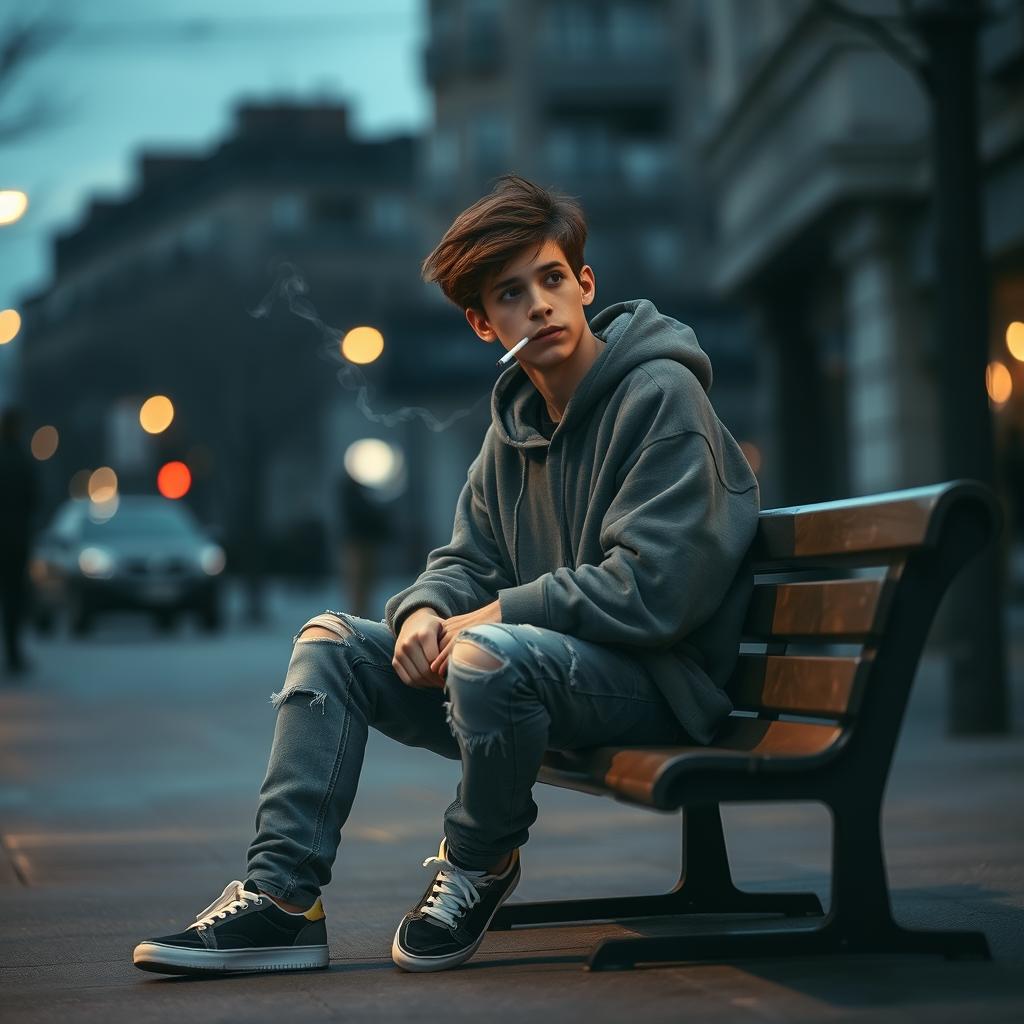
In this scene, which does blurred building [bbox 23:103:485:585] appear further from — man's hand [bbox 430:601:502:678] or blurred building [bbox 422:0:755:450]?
man's hand [bbox 430:601:502:678]

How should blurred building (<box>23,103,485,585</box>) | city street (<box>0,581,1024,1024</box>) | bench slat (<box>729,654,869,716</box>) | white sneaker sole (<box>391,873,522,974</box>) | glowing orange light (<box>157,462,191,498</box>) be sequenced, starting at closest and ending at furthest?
1. city street (<box>0,581,1024,1024</box>)
2. bench slat (<box>729,654,869,716</box>)
3. white sneaker sole (<box>391,873,522,974</box>)
4. glowing orange light (<box>157,462,191,498</box>)
5. blurred building (<box>23,103,485,585</box>)

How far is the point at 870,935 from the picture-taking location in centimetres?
386

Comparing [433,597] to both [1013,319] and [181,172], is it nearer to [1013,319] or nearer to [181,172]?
[1013,319]

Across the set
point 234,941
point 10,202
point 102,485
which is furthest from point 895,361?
point 102,485

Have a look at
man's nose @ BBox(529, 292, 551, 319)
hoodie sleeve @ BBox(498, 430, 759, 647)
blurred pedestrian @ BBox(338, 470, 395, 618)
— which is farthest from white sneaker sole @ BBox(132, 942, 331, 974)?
blurred pedestrian @ BBox(338, 470, 395, 618)

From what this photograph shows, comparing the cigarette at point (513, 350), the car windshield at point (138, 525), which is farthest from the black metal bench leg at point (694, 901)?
the car windshield at point (138, 525)

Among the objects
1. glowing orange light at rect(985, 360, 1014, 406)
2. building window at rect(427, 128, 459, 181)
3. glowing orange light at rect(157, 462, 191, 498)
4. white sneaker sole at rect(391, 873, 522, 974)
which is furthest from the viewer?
building window at rect(427, 128, 459, 181)

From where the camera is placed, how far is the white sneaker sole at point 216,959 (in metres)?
3.92

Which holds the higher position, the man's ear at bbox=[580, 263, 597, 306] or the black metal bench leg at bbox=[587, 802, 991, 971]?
the man's ear at bbox=[580, 263, 597, 306]

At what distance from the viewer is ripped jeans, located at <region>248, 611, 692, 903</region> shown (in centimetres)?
380

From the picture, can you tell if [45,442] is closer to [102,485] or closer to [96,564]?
[102,485]

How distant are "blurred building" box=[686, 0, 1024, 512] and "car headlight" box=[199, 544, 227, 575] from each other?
7826mm

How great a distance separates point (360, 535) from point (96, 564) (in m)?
5.42

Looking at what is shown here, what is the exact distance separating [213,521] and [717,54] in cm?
4721
